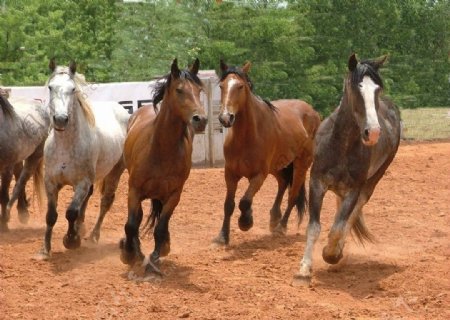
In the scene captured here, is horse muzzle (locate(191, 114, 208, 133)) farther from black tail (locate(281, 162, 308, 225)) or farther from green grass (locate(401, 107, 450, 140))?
green grass (locate(401, 107, 450, 140))

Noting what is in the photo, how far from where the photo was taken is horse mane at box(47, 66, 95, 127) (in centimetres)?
834

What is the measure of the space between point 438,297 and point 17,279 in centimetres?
355

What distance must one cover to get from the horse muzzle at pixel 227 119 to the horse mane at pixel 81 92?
1375 mm

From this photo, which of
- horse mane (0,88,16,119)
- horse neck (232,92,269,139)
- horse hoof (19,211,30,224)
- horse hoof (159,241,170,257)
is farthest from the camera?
horse hoof (19,211,30,224)

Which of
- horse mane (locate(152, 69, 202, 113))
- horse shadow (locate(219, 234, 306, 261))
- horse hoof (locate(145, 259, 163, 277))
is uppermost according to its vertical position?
horse mane (locate(152, 69, 202, 113))

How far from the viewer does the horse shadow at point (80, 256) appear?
7.95m

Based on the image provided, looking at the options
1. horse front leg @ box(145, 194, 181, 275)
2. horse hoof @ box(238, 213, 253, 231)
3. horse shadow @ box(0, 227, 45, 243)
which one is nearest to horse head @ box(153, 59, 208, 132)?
horse front leg @ box(145, 194, 181, 275)

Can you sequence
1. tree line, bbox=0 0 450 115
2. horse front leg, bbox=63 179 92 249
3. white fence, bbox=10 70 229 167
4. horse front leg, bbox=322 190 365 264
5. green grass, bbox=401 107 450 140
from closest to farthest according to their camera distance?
horse front leg, bbox=322 190 365 264, horse front leg, bbox=63 179 92 249, white fence, bbox=10 70 229 167, tree line, bbox=0 0 450 115, green grass, bbox=401 107 450 140

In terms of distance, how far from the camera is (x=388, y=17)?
2455 cm

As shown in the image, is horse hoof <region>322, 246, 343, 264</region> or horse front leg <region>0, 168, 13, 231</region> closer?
horse hoof <region>322, 246, 343, 264</region>

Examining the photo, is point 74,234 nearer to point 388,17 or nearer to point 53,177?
point 53,177

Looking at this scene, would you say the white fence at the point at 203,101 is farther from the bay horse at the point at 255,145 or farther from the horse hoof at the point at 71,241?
the horse hoof at the point at 71,241

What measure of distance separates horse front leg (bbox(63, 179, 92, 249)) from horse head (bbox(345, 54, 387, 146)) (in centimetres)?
286

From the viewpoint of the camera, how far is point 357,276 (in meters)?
7.77
